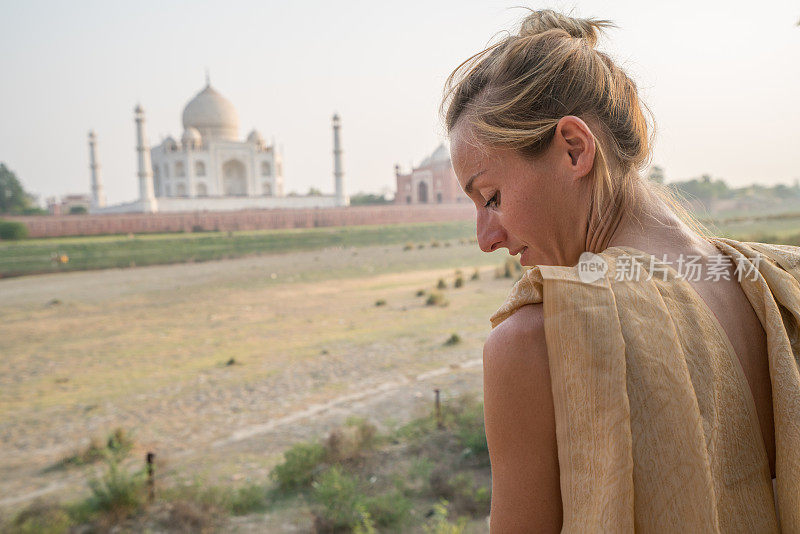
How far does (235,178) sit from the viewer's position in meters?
27.5

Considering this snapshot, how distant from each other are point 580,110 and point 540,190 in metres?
0.09

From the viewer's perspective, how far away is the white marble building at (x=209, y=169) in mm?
22594

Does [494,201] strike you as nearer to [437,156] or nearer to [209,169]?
[209,169]

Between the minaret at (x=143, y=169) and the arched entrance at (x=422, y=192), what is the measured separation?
448 inches

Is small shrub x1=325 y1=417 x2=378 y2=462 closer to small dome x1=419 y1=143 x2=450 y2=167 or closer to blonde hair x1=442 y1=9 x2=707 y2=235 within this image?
blonde hair x1=442 y1=9 x2=707 y2=235

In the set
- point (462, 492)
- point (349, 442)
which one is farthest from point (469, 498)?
point (349, 442)

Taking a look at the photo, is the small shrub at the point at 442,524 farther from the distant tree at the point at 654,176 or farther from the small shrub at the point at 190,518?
the distant tree at the point at 654,176

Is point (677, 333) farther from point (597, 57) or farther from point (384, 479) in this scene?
point (384, 479)

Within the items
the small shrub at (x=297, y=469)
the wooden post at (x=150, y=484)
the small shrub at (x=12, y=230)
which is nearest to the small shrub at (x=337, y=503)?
the small shrub at (x=297, y=469)

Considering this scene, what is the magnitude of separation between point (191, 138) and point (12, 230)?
11956 millimetres

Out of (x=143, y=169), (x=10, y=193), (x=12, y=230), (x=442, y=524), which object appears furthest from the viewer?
(x=143, y=169)

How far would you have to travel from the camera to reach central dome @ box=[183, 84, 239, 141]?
27.0 metres

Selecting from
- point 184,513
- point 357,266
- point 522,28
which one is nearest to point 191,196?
point 357,266

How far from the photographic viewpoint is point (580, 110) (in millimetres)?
550
